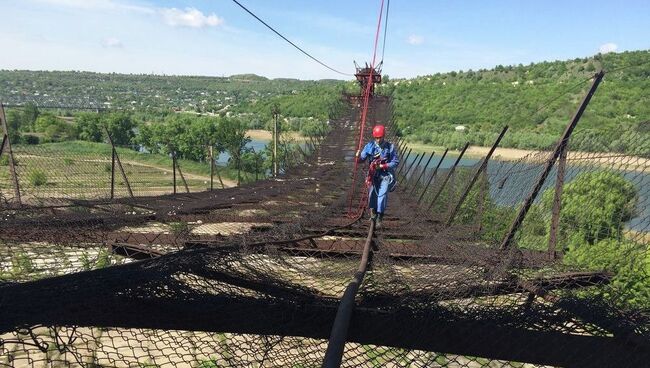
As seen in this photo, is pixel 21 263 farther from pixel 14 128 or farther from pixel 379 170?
pixel 14 128

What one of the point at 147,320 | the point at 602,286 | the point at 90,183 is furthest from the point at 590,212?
the point at 90,183

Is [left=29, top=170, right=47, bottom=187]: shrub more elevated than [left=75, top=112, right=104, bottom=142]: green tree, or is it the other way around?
[left=29, top=170, right=47, bottom=187]: shrub

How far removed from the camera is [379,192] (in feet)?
14.0

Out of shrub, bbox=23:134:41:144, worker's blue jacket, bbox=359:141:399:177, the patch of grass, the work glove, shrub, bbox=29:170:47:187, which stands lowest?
shrub, bbox=23:134:41:144

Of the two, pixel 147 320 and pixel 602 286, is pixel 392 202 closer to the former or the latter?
pixel 602 286

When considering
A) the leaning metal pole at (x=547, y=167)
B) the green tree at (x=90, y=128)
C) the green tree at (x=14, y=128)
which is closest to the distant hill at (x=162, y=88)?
the green tree at (x=90, y=128)

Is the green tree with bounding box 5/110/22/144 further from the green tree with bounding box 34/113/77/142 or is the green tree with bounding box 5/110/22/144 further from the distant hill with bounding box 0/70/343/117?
the distant hill with bounding box 0/70/343/117

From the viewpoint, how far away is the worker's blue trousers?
423cm

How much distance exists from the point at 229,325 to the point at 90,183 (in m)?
16.3

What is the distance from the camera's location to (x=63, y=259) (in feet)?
9.29

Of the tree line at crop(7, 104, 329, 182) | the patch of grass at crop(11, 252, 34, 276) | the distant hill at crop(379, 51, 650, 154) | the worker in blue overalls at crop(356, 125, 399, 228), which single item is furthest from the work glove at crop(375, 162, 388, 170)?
the tree line at crop(7, 104, 329, 182)

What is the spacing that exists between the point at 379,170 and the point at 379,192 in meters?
0.21

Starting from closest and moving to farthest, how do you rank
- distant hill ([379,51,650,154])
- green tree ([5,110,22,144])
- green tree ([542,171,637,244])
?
green tree ([542,171,637,244]) → distant hill ([379,51,650,154]) → green tree ([5,110,22,144])

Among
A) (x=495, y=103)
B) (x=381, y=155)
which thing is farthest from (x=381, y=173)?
(x=495, y=103)
